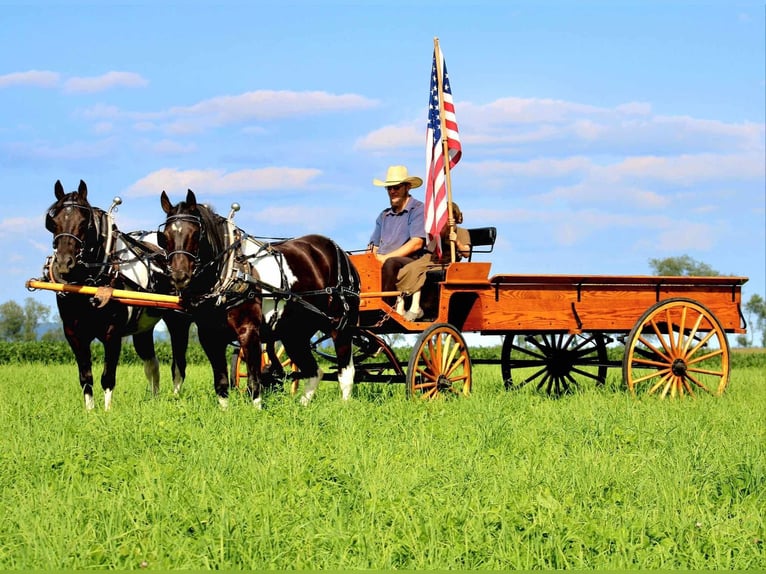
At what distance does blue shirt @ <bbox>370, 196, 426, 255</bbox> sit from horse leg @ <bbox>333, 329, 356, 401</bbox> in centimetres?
132

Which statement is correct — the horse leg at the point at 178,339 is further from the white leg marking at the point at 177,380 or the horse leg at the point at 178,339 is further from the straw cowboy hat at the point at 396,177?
the straw cowboy hat at the point at 396,177

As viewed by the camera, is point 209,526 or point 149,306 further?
point 149,306

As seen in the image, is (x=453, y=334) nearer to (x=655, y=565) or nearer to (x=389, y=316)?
(x=389, y=316)

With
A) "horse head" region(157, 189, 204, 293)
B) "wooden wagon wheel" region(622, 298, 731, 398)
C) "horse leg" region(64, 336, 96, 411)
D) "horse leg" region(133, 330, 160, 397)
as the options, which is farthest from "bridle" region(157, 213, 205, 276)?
"wooden wagon wheel" region(622, 298, 731, 398)

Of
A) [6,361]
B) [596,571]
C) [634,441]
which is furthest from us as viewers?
[6,361]

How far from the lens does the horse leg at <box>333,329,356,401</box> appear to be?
10891mm

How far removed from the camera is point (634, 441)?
8.08 meters

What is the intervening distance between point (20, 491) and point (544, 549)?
3.63m

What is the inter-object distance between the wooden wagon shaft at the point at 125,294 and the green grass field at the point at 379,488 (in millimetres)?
1112

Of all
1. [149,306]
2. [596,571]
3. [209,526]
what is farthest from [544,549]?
[149,306]

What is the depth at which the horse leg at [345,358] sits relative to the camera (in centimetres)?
1089

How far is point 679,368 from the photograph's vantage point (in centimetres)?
1192

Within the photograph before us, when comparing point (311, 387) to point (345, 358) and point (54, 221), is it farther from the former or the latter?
point (54, 221)

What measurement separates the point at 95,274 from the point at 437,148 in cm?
471
